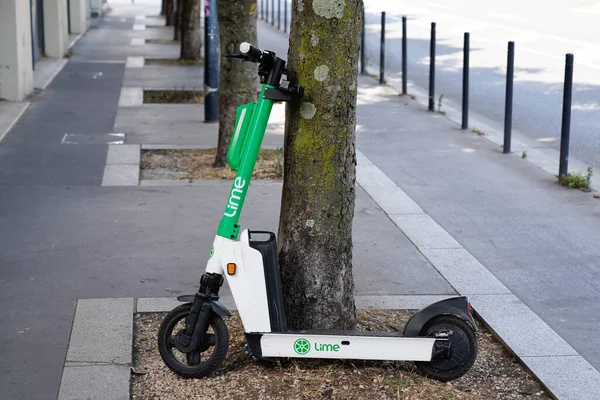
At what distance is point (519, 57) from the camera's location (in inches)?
829

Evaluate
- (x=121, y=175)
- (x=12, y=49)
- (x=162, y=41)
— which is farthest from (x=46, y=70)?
(x=121, y=175)

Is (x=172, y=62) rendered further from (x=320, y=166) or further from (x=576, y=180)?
(x=320, y=166)

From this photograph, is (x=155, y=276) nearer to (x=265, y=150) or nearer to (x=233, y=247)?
(x=233, y=247)

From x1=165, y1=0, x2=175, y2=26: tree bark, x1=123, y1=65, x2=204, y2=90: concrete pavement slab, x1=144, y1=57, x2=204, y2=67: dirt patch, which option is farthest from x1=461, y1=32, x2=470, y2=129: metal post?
x1=165, y1=0, x2=175, y2=26: tree bark

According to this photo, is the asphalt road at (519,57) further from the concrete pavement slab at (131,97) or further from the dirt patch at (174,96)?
the concrete pavement slab at (131,97)

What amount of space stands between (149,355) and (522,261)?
316 centimetres

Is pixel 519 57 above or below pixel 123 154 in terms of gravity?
above

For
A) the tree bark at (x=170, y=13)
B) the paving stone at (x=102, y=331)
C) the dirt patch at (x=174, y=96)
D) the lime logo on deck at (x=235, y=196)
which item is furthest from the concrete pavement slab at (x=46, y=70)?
the lime logo on deck at (x=235, y=196)

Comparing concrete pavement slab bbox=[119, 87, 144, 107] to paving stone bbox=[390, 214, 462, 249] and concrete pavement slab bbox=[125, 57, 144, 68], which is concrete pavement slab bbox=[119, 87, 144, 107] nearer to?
concrete pavement slab bbox=[125, 57, 144, 68]

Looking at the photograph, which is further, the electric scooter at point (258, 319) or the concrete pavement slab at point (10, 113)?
the concrete pavement slab at point (10, 113)

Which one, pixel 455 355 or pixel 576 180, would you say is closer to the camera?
pixel 455 355

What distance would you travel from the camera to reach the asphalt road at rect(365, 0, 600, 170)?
45.5 ft

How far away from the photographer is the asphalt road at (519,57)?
546 inches

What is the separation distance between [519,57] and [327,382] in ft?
57.2
